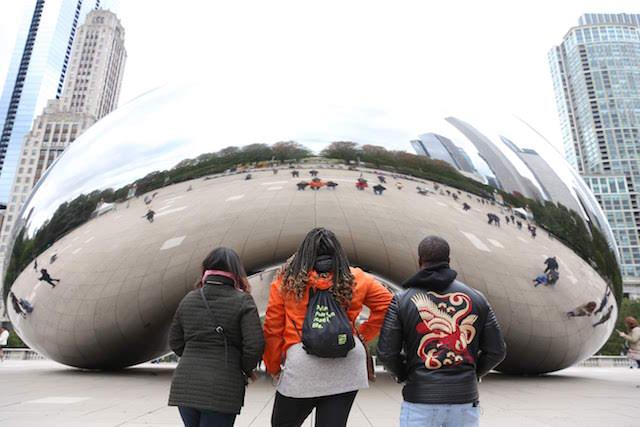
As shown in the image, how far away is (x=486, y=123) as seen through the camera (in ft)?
18.1

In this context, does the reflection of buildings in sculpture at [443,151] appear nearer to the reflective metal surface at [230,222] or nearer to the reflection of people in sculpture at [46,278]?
the reflective metal surface at [230,222]

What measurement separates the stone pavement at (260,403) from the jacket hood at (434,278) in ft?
5.52

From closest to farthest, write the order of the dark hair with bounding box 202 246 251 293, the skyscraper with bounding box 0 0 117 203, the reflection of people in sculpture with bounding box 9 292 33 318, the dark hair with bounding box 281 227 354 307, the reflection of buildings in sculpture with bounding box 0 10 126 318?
1. the dark hair with bounding box 281 227 354 307
2. the dark hair with bounding box 202 246 251 293
3. the reflection of people in sculpture with bounding box 9 292 33 318
4. the reflection of buildings in sculpture with bounding box 0 10 126 318
5. the skyscraper with bounding box 0 0 117 203

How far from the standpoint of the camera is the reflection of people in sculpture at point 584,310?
5.50 metres

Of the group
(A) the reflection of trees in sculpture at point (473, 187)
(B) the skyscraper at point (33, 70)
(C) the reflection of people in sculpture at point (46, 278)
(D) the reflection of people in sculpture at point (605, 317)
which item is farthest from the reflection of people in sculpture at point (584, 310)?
(B) the skyscraper at point (33, 70)

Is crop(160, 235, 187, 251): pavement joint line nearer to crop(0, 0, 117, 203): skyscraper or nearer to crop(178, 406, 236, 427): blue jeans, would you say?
crop(178, 406, 236, 427): blue jeans

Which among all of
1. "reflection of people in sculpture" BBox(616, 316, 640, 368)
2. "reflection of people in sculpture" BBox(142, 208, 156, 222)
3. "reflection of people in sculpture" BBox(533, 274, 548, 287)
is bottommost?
"reflection of people in sculpture" BBox(616, 316, 640, 368)

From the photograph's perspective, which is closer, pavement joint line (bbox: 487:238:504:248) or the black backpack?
the black backpack

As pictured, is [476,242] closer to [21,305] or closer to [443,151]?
[443,151]

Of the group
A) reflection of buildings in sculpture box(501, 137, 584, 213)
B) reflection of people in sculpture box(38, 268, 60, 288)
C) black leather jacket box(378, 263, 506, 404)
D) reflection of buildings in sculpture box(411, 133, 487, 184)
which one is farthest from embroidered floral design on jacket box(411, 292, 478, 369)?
reflection of people in sculpture box(38, 268, 60, 288)

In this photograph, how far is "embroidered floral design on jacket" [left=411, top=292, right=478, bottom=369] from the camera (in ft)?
6.97

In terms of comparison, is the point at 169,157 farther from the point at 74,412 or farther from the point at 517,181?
the point at 517,181

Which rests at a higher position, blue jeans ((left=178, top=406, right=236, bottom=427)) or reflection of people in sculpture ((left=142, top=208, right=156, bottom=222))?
reflection of people in sculpture ((left=142, top=208, right=156, bottom=222))

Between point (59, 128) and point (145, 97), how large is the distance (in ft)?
366
